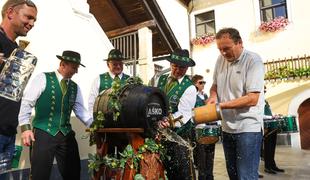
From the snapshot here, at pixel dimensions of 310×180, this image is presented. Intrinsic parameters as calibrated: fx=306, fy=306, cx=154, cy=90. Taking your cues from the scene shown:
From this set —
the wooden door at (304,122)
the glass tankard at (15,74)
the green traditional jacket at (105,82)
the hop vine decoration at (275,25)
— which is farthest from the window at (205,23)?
the glass tankard at (15,74)

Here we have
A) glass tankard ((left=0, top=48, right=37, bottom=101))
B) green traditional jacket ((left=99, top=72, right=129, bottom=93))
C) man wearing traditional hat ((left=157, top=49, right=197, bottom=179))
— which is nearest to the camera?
glass tankard ((left=0, top=48, right=37, bottom=101))

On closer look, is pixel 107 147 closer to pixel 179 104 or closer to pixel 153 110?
pixel 153 110

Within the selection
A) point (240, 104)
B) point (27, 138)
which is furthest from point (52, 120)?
point (240, 104)

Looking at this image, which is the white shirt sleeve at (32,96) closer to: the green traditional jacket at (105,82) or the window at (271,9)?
the green traditional jacket at (105,82)

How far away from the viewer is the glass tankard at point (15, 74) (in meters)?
1.69

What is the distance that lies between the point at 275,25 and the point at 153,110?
33.8 ft

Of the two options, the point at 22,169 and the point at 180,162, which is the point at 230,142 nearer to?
the point at 180,162

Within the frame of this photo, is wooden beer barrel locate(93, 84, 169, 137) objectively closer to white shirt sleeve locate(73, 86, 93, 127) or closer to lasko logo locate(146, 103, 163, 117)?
lasko logo locate(146, 103, 163, 117)

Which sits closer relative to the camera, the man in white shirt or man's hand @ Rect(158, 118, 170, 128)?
the man in white shirt

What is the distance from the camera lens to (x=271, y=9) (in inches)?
481

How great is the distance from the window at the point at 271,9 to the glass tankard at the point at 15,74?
1190 cm

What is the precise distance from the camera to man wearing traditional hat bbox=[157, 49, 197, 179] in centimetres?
327

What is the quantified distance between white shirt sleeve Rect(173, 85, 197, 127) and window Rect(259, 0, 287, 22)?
996 centimetres

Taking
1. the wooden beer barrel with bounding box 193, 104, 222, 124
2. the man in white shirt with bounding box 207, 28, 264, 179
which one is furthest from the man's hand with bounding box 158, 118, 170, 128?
the man in white shirt with bounding box 207, 28, 264, 179
